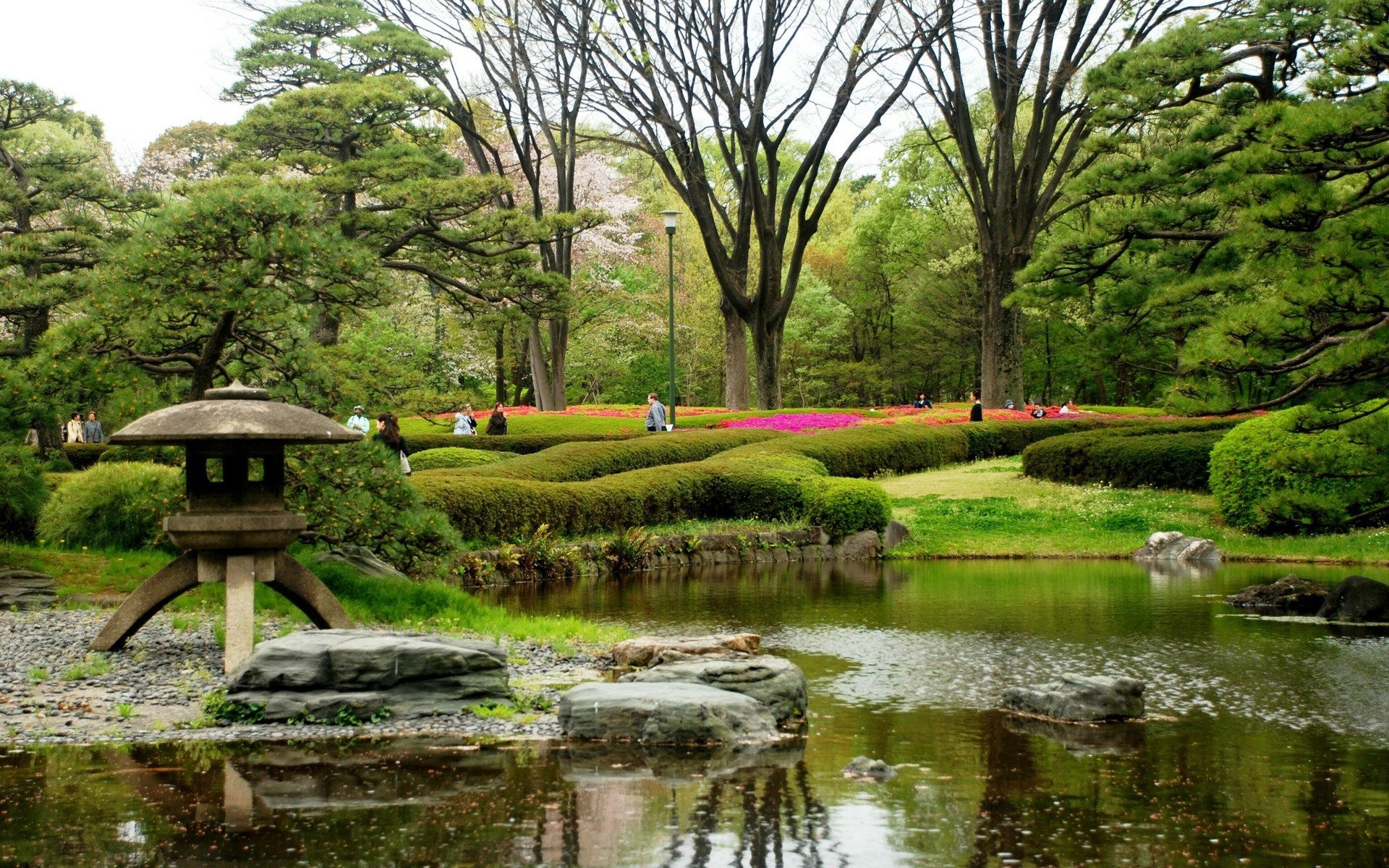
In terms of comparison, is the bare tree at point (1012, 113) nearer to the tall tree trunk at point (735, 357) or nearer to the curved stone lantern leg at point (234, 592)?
the tall tree trunk at point (735, 357)

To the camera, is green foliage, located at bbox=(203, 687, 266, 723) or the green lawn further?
the green lawn

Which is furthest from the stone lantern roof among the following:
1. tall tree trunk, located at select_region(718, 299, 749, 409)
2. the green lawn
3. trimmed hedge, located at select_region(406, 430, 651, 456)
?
tall tree trunk, located at select_region(718, 299, 749, 409)

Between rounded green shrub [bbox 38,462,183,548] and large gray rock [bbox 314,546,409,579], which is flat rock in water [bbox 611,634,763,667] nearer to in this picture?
large gray rock [bbox 314,546,409,579]

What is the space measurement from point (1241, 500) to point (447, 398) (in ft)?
41.6

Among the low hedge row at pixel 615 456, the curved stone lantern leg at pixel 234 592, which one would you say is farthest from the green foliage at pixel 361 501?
the low hedge row at pixel 615 456

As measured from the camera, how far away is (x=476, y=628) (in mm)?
9703

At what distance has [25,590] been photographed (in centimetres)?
1055

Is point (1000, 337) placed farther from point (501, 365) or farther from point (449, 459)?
point (501, 365)

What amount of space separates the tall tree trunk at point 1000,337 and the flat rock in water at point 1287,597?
1677 cm

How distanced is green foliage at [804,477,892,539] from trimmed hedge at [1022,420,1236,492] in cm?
526

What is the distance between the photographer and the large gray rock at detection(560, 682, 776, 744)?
6.46 m

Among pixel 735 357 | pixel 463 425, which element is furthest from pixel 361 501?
pixel 735 357

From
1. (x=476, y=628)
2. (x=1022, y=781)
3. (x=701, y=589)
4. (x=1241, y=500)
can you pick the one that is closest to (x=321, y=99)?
(x=701, y=589)

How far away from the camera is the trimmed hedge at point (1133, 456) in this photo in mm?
19844
